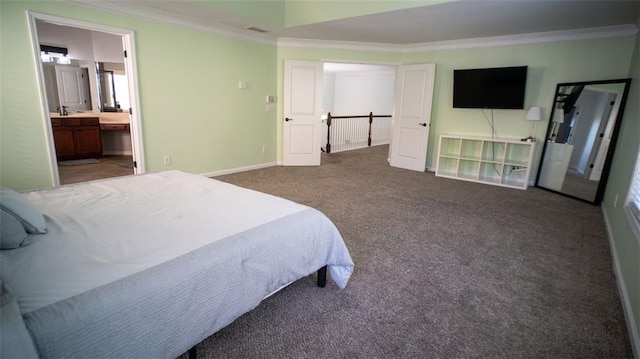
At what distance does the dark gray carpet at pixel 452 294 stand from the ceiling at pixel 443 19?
236 centimetres

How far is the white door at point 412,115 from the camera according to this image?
238 inches

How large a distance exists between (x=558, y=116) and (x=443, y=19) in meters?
2.40

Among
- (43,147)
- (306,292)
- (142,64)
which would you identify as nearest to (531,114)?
(306,292)

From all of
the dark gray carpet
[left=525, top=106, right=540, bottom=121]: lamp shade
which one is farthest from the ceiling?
the dark gray carpet

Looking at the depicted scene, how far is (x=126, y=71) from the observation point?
13.8 feet

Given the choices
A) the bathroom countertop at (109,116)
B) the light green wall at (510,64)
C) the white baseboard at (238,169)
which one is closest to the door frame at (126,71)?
the white baseboard at (238,169)

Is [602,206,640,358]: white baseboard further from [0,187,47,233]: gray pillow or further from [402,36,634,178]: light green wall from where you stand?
[0,187,47,233]: gray pillow

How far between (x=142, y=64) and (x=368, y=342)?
4342 millimetres

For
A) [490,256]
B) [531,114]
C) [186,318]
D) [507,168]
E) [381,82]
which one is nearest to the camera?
[186,318]

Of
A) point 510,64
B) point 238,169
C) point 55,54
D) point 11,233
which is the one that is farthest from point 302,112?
point 11,233

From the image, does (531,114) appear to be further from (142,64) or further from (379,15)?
(142,64)

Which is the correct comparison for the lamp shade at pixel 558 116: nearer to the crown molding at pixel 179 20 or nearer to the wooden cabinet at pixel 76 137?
the crown molding at pixel 179 20

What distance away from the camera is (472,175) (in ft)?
19.0

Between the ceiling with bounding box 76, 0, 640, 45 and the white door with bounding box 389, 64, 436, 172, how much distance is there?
742mm
